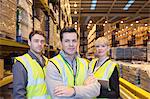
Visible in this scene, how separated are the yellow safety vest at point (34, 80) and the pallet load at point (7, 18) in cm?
21

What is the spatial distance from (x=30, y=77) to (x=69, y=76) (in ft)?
1.05

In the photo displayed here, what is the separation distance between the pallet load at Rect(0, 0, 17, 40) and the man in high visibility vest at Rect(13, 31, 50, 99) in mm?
197

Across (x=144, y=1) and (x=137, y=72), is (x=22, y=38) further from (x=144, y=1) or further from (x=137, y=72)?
(x=144, y=1)

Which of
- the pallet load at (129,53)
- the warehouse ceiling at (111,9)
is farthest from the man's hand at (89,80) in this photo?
the warehouse ceiling at (111,9)

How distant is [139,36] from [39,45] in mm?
11613

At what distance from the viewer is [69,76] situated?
159cm

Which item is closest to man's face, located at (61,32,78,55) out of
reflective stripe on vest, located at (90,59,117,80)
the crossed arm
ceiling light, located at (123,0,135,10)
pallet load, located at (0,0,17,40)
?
the crossed arm

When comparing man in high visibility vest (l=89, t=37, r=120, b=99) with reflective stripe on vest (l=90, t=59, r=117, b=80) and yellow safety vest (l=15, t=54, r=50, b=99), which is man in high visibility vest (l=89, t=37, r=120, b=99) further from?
yellow safety vest (l=15, t=54, r=50, b=99)

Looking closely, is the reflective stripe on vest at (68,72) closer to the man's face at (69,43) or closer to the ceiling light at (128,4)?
the man's face at (69,43)

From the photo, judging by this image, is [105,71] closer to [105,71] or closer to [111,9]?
[105,71]

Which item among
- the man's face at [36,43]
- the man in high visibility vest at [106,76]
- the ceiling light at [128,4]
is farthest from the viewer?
the ceiling light at [128,4]

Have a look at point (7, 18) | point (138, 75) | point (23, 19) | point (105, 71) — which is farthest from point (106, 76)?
point (7, 18)

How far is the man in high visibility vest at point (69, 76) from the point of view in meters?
1.51

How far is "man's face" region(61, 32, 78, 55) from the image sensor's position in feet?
5.20
